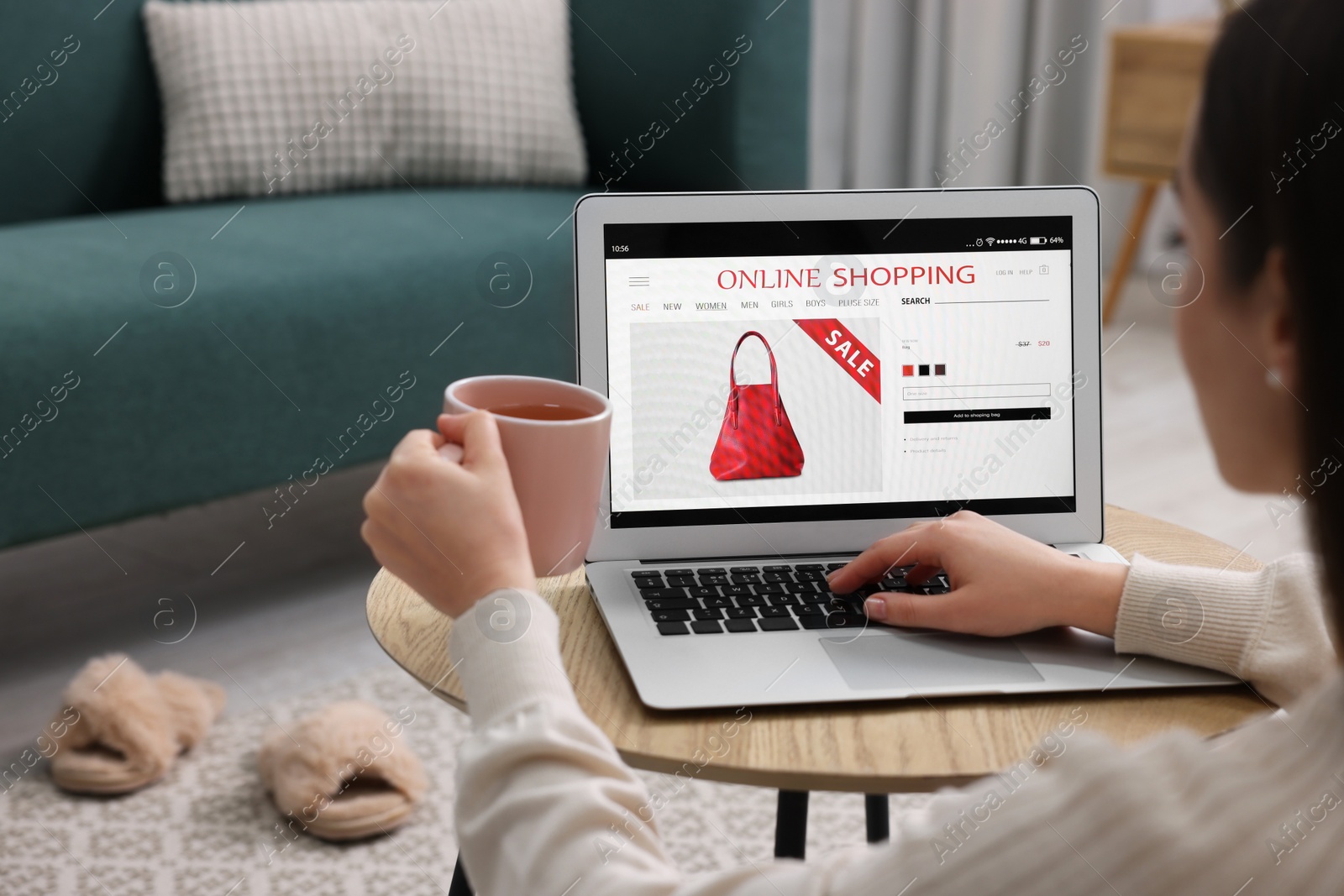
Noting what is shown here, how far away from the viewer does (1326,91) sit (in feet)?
1.27

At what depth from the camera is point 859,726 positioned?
65 cm

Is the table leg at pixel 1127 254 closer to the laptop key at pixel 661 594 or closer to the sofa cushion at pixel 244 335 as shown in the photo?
the sofa cushion at pixel 244 335

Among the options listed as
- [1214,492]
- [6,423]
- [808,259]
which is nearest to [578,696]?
[808,259]

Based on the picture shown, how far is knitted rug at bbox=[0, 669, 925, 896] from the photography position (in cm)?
124

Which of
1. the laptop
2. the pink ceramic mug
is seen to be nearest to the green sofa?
the laptop

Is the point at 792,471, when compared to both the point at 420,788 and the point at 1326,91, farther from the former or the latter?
the point at 420,788

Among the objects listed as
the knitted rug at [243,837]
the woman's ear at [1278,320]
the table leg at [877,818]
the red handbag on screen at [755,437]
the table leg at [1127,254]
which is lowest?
the knitted rug at [243,837]

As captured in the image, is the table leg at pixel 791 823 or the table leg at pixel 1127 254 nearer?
the table leg at pixel 791 823

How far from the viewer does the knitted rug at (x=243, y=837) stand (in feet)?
4.06

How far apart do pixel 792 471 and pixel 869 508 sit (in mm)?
59

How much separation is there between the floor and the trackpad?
81cm

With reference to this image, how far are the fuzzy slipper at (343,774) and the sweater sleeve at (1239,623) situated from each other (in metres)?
0.87

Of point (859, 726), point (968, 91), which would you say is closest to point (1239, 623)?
point (859, 726)

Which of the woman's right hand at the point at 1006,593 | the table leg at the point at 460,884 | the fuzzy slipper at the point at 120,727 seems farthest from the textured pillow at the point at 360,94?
the woman's right hand at the point at 1006,593
